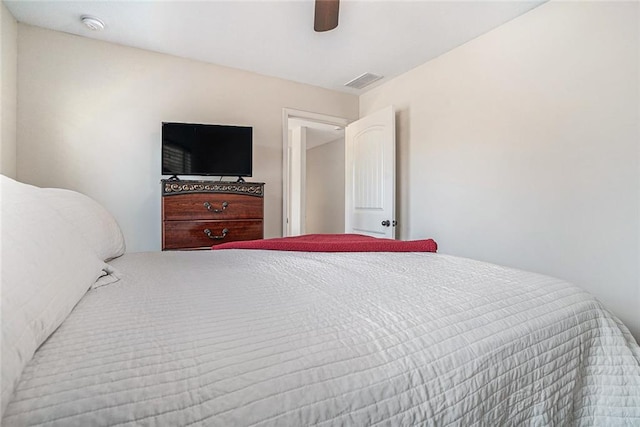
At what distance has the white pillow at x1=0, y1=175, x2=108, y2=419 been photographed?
38 centimetres

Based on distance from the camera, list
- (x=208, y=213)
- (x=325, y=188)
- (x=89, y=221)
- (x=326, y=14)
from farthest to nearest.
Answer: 1. (x=325, y=188)
2. (x=208, y=213)
3. (x=326, y=14)
4. (x=89, y=221)

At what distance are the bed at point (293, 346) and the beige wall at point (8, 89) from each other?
1.94m

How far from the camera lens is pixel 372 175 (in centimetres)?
346

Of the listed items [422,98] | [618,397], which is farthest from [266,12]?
[618,397]

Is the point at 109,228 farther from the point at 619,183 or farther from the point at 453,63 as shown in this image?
the point at 453,63

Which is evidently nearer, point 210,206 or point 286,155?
point 210,206

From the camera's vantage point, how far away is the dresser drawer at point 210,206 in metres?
2.47

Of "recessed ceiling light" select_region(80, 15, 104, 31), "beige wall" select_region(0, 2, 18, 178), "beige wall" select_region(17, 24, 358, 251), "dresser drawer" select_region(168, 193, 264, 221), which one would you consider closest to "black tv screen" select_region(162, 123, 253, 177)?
"beige wall" select_region(17, 24, 358, 251)

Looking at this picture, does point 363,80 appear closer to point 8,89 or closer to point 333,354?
point 8,89

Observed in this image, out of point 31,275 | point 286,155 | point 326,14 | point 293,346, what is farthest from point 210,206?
point 293,346

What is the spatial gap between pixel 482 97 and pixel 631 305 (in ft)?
5.63

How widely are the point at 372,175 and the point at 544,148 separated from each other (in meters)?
1.63

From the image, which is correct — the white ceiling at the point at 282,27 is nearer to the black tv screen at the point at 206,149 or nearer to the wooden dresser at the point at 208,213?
the black tv screen at the point at 206,149

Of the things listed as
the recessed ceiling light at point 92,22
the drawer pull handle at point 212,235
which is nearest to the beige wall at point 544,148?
the drawer pull handle at point 212,235
